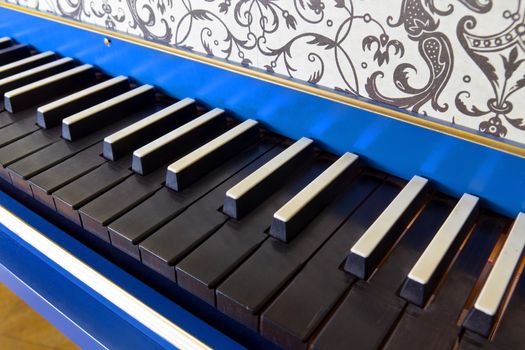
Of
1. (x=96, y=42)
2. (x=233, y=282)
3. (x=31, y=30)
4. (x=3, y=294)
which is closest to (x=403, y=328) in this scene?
(x=233, y=282)

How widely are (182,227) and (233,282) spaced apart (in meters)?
0.13

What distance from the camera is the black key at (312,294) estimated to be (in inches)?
22.3

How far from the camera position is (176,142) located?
87 centimetres

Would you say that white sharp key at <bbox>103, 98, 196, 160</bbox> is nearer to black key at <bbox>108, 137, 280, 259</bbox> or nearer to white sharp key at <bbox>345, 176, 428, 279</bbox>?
black key at <bbox>108, 137, 280, 259</bbox>

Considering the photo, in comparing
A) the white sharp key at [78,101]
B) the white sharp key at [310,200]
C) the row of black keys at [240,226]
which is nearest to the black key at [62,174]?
the row of black keys at [240,226]

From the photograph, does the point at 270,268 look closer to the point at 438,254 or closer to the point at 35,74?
the point at 438,254

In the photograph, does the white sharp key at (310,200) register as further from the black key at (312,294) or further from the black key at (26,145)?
the black key at (26,145)

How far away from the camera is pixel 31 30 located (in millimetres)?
1271

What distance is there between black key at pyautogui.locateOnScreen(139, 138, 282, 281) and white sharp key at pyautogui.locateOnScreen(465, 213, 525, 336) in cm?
36

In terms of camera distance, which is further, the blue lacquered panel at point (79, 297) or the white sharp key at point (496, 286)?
the blue lacquered panel at point (79, 297)

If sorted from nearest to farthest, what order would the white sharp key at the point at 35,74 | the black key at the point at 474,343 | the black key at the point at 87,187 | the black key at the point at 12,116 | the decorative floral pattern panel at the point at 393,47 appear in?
the black key at the point at 474,343 → the decorative floral pattern panel at the point at 393,47 → the black key at the point at 87,187 → the black key at the point at 12,116 → the white sharp key at the point at 35,74

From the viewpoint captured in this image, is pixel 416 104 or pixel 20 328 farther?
pixel 20 328

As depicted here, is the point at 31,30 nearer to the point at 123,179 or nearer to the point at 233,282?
the point at 123,179

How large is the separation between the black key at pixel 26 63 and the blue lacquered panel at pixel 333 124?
0.27 feet
